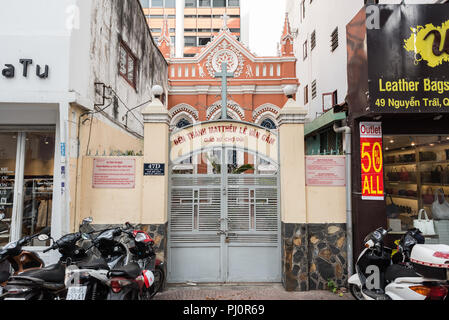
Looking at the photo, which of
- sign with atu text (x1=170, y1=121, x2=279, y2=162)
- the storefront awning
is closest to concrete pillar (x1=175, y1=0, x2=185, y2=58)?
the storefront awning

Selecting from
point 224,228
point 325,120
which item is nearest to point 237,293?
point 224,228

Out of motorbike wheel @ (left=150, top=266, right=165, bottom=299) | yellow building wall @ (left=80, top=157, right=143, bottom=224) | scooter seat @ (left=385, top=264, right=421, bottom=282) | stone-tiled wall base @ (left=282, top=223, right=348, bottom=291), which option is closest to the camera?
scooter seat @ (left=385, top=264, right=421, bottom=282)

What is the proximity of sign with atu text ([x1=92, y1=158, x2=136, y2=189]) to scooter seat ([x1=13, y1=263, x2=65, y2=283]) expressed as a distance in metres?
1.69

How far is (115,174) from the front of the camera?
538cm

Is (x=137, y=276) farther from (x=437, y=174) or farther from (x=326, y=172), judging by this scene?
(x=437, y=174)

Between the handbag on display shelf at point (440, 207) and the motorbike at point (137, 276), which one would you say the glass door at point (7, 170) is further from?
the handbag on display shelf at point (440, 207)

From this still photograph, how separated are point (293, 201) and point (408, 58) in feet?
10.2

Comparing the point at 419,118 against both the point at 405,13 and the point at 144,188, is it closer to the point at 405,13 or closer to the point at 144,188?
the point at 405,13

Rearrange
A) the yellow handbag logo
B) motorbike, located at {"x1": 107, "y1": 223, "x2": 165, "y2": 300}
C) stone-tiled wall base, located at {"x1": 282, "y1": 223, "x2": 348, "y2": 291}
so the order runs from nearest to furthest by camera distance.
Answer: motorbike, located at {"x1": 107, "y1": 223, "x2": 165, "y2": 300}, the yellow handbag logo, stone-tiled wall base, located at {"x1": 282, "y1": 223, "x2": 348, "y2": 291}

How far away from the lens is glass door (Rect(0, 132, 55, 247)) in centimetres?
584

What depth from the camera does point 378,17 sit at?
16.2 ft

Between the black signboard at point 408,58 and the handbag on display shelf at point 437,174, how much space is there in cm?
153

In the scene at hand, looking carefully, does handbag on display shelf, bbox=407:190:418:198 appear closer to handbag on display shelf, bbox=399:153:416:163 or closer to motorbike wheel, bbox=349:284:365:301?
handbag on display shelf, bbox=399:153:416:163

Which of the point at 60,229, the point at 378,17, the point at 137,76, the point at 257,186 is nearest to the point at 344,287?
the point at 257,186
